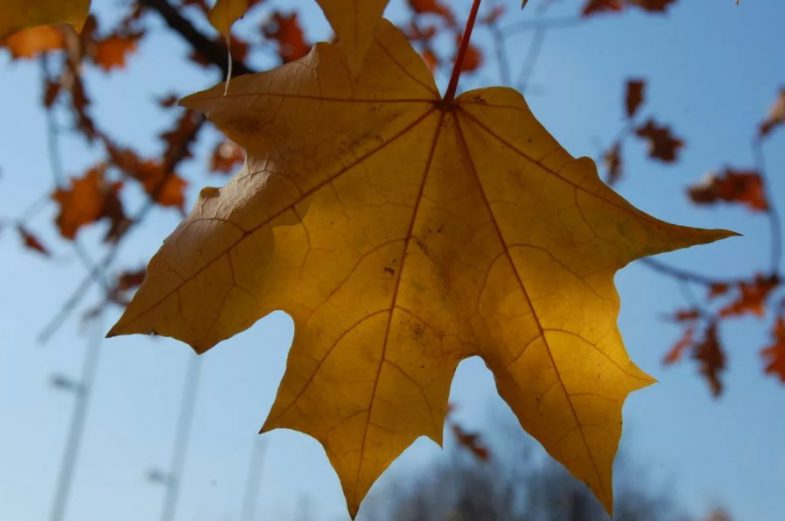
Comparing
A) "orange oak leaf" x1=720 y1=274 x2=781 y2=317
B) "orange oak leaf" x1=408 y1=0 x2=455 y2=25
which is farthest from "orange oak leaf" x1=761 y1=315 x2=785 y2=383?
"orange oak leaf" x1=408 y1=0 x2=455 y2=25

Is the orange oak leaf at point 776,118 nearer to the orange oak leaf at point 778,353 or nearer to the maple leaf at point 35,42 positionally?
the orange oak leaf at point 778,353

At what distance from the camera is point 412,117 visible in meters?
1.03

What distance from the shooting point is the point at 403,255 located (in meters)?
1.01

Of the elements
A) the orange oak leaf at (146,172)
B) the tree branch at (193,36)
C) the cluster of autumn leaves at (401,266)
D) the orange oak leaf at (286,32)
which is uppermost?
the orange oak leaf at (286,32)

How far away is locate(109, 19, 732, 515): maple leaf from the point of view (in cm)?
91

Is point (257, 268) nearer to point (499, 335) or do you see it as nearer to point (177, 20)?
point (499, 335)

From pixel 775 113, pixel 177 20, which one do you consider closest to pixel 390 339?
pixel 177 20

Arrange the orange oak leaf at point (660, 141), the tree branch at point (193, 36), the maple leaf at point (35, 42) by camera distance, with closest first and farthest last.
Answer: the tree branch at point (193, 36) → the maple leaf at point (35, 42) → the orange oak leaf at point (660, 141)

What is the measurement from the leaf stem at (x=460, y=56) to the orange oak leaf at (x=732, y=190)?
11.1 ft

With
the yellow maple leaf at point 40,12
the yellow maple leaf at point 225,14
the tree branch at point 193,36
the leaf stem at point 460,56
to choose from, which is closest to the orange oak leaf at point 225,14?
the yellow maple leaf at point 225,14

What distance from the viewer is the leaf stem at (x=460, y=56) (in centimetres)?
88

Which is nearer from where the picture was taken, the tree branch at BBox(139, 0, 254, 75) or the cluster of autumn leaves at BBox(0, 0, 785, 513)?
the cluster of autumn leaves at BBox(0, 0, 785, 513)

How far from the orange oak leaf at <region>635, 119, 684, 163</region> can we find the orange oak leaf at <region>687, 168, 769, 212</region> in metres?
0.33

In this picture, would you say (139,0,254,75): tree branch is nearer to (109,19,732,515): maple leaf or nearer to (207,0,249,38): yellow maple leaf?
(109,19,732,515): maple leaf
